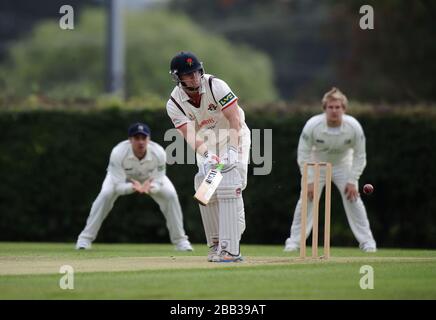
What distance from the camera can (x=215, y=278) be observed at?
8406mm

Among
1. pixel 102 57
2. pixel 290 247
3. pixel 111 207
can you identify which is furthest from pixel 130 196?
pixel 102 57

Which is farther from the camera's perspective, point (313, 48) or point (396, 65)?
point (313, 48)

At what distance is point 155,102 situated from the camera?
57.1ft

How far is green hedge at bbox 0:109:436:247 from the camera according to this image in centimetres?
1606

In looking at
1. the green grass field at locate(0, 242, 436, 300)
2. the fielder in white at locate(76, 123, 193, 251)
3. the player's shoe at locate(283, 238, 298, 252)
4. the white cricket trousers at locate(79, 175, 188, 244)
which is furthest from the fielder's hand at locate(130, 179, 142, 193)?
the green grass field at locate(0, 242, 436, 300)

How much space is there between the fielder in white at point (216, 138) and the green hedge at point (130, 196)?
6180 millimetres

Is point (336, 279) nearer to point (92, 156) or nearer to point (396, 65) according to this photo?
point (92, 156)

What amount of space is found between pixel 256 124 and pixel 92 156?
261cm

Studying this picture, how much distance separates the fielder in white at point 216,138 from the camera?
948 centimetres

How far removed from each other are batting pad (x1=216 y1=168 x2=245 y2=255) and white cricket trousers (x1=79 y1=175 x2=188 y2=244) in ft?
12.2

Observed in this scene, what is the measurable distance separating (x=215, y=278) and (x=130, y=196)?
8.29 metres

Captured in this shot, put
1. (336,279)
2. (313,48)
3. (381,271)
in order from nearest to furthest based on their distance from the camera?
(336,279) → (381,271) → (313,48)

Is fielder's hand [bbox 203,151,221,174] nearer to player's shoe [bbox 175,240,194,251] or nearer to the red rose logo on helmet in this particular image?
the red rose logo on helmet
